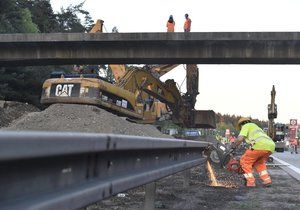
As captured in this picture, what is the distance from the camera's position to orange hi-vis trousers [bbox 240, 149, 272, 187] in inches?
425

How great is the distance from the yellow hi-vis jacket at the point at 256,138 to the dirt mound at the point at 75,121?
19.4 ft

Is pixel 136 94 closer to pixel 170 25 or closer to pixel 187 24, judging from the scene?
pixel 170 25

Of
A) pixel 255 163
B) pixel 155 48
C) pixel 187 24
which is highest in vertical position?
pixel 187 24

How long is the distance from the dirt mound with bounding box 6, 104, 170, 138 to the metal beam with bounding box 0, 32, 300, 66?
1451 cm

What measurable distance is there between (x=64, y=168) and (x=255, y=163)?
883cm

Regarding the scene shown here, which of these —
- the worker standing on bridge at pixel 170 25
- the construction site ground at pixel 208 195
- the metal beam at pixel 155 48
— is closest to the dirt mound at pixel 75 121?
the construction site ground at pixel 208 195

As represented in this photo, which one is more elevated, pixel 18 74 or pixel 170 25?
pixel 170 25

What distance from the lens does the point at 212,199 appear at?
8320 millimetres

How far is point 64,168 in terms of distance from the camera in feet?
10.1

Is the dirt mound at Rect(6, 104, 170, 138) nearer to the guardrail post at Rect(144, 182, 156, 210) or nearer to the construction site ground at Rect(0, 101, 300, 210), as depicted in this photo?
the construction site ground at Rect(0, 101, 300, 210)

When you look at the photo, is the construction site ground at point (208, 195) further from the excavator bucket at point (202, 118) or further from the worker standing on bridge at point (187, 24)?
the worker standing on bridge at point (187, 24)

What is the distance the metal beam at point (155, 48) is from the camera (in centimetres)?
3253

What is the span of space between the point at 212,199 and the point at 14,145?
6290mm

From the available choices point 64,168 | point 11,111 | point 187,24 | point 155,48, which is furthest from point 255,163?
point 187,24
